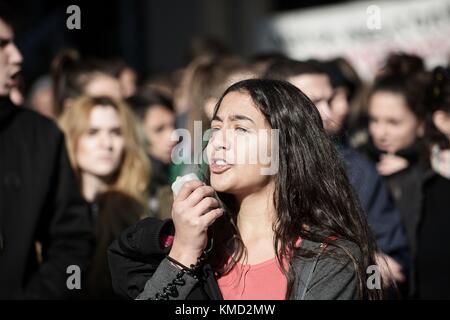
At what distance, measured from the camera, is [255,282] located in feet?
7.98

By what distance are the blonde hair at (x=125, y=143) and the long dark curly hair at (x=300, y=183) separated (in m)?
1.71

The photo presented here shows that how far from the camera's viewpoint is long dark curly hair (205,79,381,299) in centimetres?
251

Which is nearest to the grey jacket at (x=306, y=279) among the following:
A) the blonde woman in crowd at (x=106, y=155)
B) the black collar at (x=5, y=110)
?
the black collar at (x=5, y=110)

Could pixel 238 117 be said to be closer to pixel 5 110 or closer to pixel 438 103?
pixel 5 110

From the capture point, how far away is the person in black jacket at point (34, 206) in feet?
11.0

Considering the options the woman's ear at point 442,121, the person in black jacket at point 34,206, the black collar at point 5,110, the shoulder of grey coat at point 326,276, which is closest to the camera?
the shoulder of grey coat at point 326,276

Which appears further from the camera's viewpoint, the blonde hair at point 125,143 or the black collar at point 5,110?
→ the blonde hair at point 125,143

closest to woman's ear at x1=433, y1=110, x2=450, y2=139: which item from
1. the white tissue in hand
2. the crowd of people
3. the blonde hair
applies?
the crowd of people

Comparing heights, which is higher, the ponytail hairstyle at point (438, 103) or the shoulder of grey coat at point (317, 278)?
the ponytail hairstyle at point (438, 103)

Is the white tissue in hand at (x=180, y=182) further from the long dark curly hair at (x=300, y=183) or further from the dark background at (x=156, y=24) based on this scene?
the dark background at (x=156, y=24)

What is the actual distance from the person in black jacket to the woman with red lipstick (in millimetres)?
982

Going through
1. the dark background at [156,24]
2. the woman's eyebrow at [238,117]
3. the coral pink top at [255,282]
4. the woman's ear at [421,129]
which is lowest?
the coral pink top at [255,282]

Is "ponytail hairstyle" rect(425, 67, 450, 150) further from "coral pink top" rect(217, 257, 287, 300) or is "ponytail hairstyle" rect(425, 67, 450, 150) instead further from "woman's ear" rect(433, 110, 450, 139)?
"coral pink top" rect(217, 257, 287, 300)
